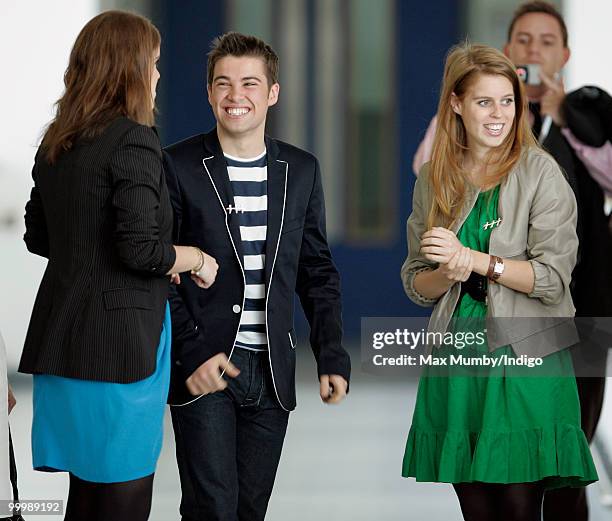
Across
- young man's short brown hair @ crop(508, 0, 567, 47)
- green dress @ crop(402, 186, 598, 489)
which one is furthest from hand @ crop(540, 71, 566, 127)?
green dress @ crop(402, 186, 598, 489)

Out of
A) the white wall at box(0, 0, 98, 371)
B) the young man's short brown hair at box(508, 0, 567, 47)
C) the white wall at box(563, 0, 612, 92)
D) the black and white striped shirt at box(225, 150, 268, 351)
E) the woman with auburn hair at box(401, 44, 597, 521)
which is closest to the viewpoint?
the woman with auburn hair at box(401, 44, 597, 521)

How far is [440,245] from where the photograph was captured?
8.35 ft

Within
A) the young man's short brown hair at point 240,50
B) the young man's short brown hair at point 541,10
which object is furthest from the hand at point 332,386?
the young man's short brown hair at point 541,10

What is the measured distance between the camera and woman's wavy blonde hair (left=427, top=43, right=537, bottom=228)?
2689mm

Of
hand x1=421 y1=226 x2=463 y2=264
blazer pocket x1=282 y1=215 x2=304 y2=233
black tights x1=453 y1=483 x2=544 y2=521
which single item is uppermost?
blazer pocket x1=282 y1=215 x2=304 y2=233

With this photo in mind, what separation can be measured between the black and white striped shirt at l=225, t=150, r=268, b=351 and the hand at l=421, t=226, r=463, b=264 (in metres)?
0.41

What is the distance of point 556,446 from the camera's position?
8.66 ft

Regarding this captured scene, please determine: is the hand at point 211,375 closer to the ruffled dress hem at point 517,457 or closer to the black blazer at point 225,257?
the black blazer at point 225,257

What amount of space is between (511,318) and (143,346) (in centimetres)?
84

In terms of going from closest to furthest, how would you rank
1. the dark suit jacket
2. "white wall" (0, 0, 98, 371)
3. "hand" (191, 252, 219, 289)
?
"hand" (191, 252, 219, 289) < the dark suit jacket < "white wall" (0, 0, 98, 371)

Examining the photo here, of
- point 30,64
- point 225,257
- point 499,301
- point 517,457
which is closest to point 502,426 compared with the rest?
point 517,457

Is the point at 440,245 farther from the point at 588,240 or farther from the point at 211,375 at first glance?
the point at 588,240

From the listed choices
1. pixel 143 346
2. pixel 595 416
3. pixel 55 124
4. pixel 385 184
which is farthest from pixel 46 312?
pixel 385 184

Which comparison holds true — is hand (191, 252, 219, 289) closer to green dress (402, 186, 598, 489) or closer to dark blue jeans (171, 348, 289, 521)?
dark blue jeans (171, 348, 289, 521)
